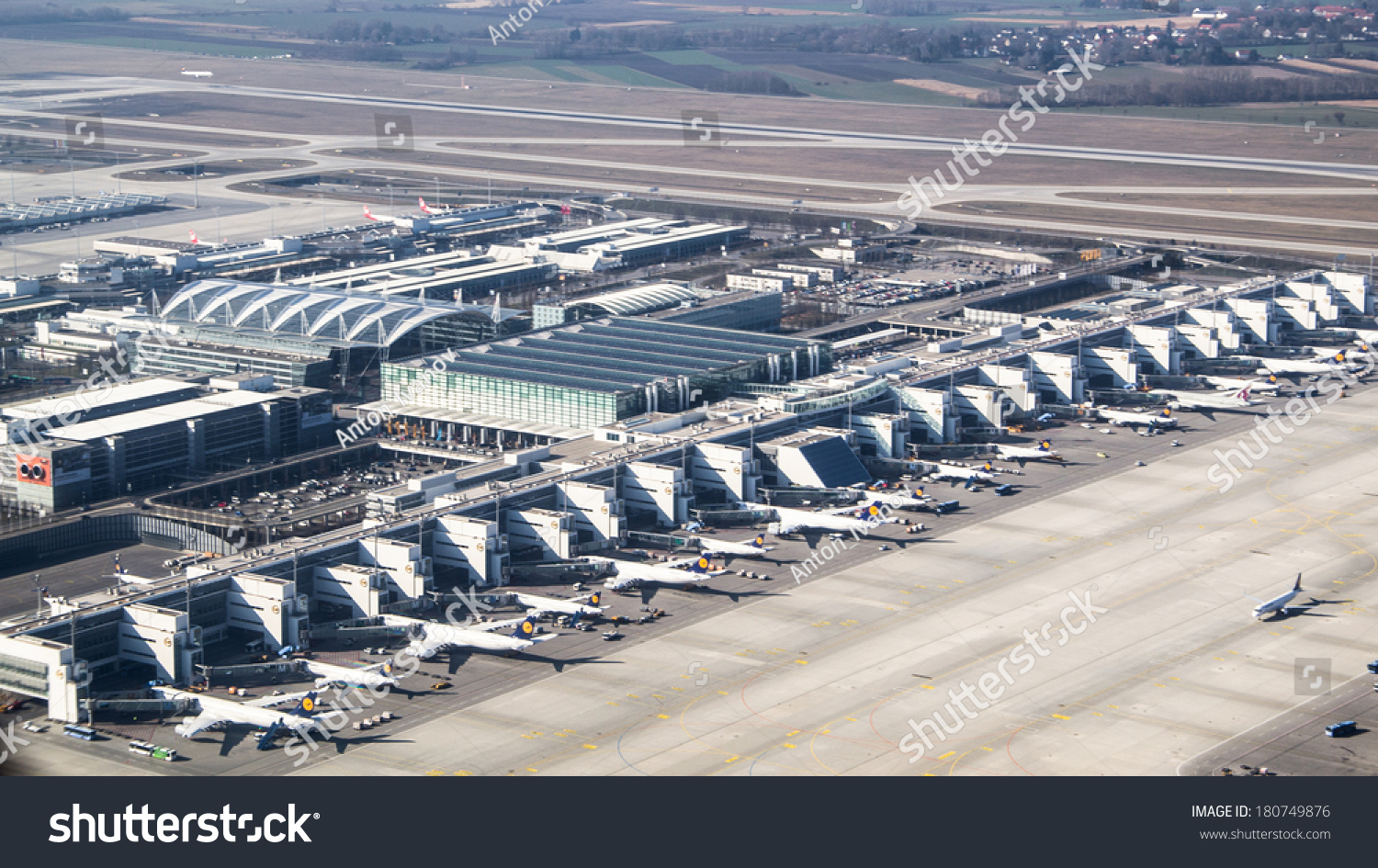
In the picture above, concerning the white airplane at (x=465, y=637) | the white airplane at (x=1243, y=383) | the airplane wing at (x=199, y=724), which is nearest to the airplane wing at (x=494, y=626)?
the white airplane at (x=465, y=637)

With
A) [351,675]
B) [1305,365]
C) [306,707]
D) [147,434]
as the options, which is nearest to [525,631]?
[351,675]

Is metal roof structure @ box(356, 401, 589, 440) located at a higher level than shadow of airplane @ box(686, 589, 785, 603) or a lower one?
higher

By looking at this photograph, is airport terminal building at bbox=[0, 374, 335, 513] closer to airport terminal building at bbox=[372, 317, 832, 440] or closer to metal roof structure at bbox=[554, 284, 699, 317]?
airport terminal building at bbox=[372, 317, 832, 440]

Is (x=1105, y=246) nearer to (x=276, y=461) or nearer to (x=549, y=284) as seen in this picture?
(x=549, y=284)

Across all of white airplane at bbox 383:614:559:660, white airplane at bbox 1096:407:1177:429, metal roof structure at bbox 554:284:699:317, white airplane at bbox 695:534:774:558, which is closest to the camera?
white airplane at bbox 383:614:559:660

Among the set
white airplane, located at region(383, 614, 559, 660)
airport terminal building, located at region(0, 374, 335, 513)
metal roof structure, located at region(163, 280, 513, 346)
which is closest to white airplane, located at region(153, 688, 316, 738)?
white airplane, located at region(383, 614, 559, 660)

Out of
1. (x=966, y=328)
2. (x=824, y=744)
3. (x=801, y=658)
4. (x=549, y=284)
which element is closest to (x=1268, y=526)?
(x=801, y=658)
